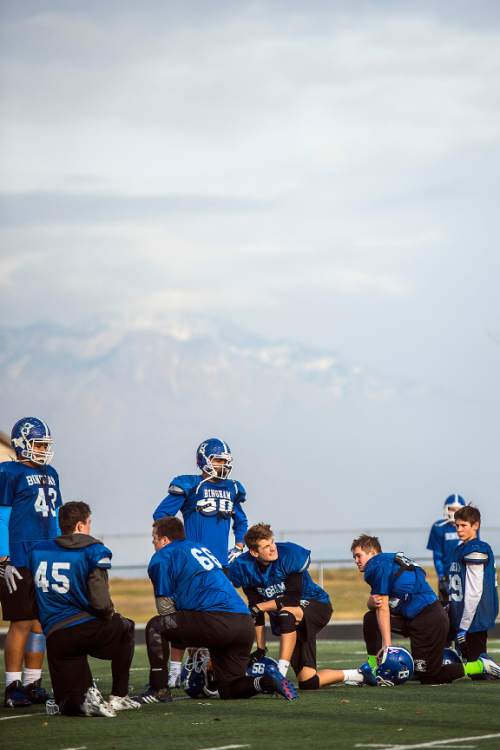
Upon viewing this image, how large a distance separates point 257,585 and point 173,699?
46.3 inches

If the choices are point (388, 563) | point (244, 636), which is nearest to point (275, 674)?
point (244, 636)

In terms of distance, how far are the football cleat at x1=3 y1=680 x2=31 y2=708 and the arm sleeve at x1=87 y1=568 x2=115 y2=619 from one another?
1.40 m

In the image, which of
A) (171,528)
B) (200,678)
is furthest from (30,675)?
(171,528)

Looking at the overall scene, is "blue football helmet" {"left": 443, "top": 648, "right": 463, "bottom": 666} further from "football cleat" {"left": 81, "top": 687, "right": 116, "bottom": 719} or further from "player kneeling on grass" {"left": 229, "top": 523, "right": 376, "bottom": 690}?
"football cleat" {"left": 81, "top": 687, "right": 116, "bottom": 719}

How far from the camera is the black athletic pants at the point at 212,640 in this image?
10.1 meters

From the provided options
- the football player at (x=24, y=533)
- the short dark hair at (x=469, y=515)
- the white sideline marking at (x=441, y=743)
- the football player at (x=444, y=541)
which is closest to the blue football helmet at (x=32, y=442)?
the football player at (x=24, y=533)

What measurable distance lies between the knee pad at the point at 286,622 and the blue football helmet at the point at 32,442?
221 cm

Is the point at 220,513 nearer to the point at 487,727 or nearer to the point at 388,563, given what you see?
the point at 388,563

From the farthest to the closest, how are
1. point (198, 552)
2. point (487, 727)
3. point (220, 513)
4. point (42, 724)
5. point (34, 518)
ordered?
1. point (220, 513)
2. point (34, 518)
3. point (198, 552)
4. point (42, 724)
5. point (487, 727)

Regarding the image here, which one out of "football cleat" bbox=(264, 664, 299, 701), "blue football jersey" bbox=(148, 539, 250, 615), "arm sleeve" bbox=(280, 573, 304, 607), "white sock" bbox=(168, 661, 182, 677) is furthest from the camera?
"white sock" bbox=(168, 661, 182, 677)

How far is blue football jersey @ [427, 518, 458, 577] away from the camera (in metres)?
17.2

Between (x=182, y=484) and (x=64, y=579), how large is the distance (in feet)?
10.2

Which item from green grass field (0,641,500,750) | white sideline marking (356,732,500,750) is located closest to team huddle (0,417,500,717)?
green grass field (0,641,500,750)

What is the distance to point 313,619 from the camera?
1142 cm
